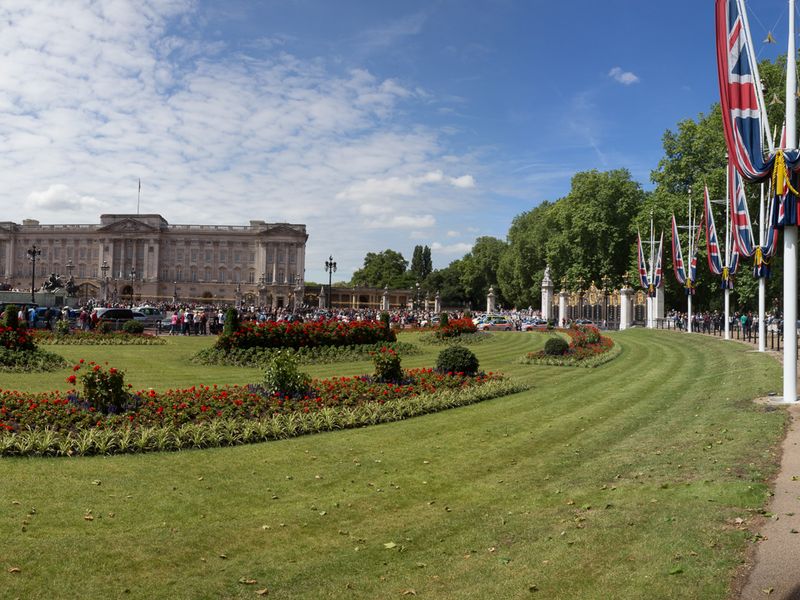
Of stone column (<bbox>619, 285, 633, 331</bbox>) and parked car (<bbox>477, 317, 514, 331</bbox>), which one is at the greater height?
stone column (<bbox>619, 285, 633, 331</bbox>)

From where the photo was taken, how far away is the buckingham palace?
124 metres

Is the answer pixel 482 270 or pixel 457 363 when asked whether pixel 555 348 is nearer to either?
Result: pixel 457 363

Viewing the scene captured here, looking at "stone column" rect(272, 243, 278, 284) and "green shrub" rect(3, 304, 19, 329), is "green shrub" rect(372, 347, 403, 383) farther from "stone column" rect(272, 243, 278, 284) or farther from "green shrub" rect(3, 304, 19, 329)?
"stone column" rect(272, 243, 278, 284)

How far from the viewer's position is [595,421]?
11.3m

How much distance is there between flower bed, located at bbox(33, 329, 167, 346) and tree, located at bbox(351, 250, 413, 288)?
304 feet

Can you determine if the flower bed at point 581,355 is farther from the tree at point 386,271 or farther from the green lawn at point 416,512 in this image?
the tree at point 386,271

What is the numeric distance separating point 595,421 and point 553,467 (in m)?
3.26

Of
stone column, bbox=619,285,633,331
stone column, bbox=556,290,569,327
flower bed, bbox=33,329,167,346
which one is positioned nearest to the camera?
flower bed, bbox=33,329,167,346

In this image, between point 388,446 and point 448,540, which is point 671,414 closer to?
point 388,446

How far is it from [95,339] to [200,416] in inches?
788

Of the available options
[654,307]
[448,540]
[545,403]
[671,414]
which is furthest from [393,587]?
[654,307]

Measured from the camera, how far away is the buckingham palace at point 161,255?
124 m

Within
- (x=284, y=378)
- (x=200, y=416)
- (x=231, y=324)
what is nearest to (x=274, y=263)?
(x=231, y=324)

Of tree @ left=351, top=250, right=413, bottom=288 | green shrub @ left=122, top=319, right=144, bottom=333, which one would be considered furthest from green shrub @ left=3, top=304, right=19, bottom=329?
tree @ left=351, top=250, right=413, bottom=288
